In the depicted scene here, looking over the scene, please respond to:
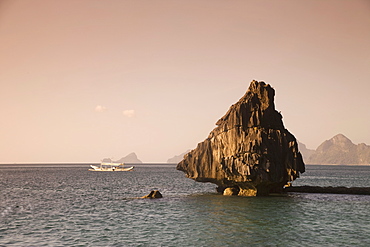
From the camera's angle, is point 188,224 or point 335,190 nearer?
point 188,224

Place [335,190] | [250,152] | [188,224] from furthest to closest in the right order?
[335,190] → [250,152] → [188,224]

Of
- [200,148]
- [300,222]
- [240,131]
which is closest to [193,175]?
[200,148]

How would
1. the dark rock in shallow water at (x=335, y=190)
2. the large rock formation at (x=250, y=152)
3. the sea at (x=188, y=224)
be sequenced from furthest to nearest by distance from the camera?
the dark rock in shallow water at (x=335, y=190), the large rock formation at (x=250, y=152), the sea at (x=188, y=224)

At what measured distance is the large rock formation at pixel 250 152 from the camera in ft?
Answer: 185

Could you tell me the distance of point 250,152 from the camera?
57.0 m

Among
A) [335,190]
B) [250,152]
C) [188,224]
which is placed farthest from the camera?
[335,190]

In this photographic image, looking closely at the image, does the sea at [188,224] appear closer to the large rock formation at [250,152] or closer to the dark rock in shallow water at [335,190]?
the large rock formation at [250,152]

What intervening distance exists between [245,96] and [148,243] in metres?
43.9

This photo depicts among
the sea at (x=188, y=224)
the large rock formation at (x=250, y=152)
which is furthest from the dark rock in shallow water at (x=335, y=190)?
the sea at (x=188, y=224)

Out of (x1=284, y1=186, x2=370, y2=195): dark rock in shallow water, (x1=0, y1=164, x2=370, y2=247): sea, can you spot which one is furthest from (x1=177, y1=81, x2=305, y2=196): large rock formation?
(x1=284, y1=186, x2=370, y2=195): dark rock in shallow water

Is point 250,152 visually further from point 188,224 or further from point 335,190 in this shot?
point 335,190

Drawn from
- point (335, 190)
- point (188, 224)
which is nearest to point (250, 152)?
point (188, 224)

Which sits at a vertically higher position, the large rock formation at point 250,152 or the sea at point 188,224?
the large rock formation at point 250,152

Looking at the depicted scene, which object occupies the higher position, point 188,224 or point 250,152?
point 250,152
